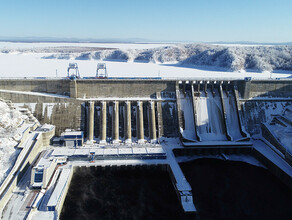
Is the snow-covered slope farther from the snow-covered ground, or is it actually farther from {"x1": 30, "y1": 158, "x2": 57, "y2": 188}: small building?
the snow-covered ground

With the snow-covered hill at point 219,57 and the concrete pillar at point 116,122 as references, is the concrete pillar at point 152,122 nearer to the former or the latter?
the concrete pillar at point 116,122

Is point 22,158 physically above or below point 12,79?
below

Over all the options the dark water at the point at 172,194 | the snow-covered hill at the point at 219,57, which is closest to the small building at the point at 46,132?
the dark water at the point at 172,194

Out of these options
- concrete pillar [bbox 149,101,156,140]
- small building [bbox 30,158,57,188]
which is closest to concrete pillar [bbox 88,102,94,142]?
concrete pillar [bbox 149,101,156,140]

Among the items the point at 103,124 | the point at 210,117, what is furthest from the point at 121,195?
the point at 210,117

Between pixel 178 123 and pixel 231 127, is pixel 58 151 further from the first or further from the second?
pixel 231 127

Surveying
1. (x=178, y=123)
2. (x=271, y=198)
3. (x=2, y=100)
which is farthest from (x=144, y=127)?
(x=2, y=100)

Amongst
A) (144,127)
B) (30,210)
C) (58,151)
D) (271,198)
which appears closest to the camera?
(30,210)
